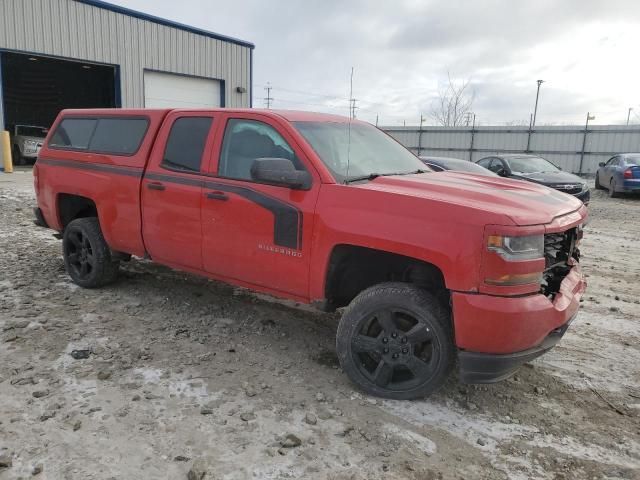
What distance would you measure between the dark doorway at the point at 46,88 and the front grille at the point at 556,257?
19.6m

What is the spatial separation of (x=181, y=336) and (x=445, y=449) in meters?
2.38

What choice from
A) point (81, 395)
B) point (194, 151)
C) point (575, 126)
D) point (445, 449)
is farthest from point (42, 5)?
point (575, 126)

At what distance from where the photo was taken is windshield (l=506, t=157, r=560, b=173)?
43.7ft

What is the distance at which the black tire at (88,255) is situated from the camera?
5.28 metres

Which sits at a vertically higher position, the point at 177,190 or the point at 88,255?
the point at 177,190

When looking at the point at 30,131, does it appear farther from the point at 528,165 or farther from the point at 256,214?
the point at 256,214

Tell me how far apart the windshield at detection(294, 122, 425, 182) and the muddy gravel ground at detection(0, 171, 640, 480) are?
4.94 feet

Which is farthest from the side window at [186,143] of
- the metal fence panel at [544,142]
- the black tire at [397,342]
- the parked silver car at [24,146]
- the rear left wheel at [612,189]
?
the metal fence panel at [544,142]

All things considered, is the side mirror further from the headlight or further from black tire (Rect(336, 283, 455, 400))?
the headlight

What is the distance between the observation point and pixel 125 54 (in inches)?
721

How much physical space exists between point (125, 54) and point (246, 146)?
16.7 meters

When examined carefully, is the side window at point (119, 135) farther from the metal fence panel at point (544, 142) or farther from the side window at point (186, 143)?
the metal fence panel at point (544, 142)

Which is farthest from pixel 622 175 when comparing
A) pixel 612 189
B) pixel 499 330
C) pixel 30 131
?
pixel 30 131

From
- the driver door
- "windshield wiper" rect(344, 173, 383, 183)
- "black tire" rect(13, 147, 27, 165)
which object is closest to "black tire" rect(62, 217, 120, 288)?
the driver door
